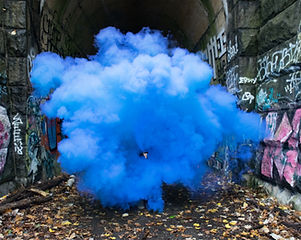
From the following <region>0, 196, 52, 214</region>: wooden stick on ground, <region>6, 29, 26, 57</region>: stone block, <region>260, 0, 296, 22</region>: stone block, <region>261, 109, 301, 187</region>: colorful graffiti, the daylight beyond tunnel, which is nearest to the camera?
<region>261, 109, 301, 187</region>: colorful graffiti

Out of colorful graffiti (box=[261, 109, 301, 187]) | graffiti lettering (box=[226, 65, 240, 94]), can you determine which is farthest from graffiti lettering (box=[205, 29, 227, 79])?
colorful graffiti (box=[261, 109, 301, 187])

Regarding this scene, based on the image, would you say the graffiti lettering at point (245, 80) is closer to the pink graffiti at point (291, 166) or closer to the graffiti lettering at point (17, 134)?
the pink graffiti at point (291, 166)

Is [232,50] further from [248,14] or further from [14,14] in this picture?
[14,14]

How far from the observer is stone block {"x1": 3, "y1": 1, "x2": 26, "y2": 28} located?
5.66 m

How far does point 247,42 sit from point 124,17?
7.85 meters

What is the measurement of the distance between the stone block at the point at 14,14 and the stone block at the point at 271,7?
5.20 metres

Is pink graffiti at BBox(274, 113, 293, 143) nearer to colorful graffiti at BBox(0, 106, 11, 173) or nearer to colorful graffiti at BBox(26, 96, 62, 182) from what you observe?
colorful graffiti at BBox(26, 96, 62, 182)

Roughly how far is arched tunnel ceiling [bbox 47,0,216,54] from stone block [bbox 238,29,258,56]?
1682 millimetres

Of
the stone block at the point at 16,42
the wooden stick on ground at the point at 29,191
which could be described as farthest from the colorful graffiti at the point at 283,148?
the stone block at the point at 16,42

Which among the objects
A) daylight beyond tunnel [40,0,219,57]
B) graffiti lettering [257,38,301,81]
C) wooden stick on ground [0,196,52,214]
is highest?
daylight beyond tunnel [40,0,219,57]

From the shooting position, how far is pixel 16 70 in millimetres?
5734

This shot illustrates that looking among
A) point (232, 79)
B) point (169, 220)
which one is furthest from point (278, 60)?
point (169, 220)

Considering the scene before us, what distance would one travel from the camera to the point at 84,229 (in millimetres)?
4055

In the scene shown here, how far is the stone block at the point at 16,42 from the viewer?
5.69m
